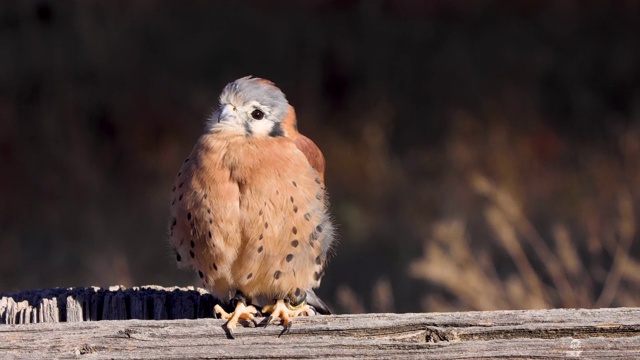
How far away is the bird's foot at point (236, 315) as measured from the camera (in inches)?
91.2

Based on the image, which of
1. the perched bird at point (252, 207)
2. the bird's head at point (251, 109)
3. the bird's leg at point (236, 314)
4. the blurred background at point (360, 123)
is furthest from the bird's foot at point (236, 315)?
the blurred background at point (360, 123)

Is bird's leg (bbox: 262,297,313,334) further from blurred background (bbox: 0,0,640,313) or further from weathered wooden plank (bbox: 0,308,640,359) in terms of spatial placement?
blurred background (bbox: 0,0,640,313)

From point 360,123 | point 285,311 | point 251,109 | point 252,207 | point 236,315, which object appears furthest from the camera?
point 360,123

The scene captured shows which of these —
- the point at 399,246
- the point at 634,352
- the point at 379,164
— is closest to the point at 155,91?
the point at 379,164

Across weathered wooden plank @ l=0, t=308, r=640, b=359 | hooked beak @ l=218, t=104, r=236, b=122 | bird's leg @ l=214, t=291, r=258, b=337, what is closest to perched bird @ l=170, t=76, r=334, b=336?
hooked beak @ l=218, t=104, r=236, b=122

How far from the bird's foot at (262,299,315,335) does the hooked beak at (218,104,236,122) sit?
569mm

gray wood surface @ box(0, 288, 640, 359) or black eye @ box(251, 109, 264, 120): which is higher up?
black eye @ box(251, 109, 264, 120)

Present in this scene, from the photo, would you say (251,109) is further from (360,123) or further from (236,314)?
(360,123)

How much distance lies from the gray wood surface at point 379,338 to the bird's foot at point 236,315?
5 cm

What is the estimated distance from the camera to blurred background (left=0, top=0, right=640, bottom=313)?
7219mm

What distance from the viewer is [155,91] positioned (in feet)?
29.1

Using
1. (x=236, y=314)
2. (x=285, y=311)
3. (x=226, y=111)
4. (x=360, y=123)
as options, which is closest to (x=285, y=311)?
(x=285, y=311)

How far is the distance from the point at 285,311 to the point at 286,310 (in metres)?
0.06

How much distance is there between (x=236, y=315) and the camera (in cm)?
259
